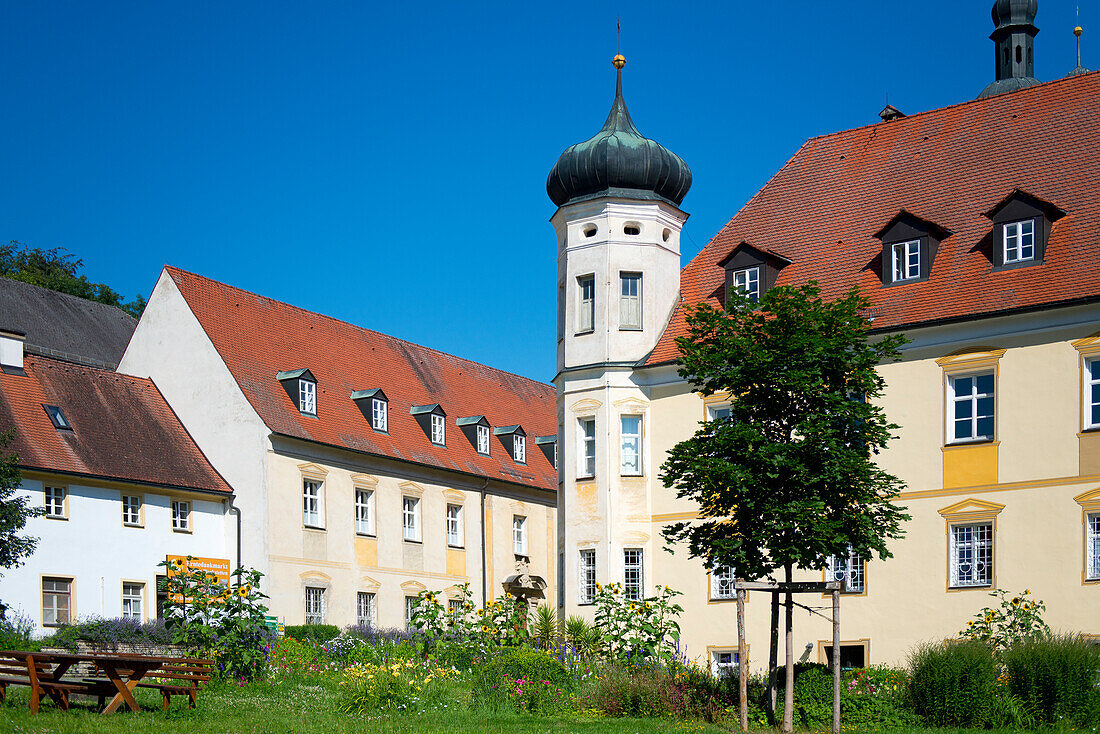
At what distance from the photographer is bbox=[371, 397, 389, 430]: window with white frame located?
43219 mm

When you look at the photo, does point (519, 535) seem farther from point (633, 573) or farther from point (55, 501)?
point (633, 573)

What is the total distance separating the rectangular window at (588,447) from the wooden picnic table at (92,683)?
1470 centimetres

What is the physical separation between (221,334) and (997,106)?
72.3ft

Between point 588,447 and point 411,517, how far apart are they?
13983 millimetres

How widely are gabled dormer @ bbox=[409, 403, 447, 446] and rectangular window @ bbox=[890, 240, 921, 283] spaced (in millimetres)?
20724

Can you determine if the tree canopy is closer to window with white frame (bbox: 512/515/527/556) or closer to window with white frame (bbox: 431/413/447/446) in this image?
window with white frame (bbox: 431/413/447/446)

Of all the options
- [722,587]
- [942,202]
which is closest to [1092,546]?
[722,587]

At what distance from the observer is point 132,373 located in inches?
1623

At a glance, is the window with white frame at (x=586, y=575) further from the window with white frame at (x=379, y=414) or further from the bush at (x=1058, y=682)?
the window with white frame at (x=379, y=414)

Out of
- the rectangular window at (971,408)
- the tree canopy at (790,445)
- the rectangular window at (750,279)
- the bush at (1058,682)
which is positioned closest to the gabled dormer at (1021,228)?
the rectangular window at (971,408)

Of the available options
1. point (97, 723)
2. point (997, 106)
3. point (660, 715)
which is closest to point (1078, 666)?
point (660, 715)

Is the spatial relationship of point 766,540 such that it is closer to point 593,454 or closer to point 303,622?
point 593,454

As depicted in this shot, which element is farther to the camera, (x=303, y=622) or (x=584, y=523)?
(x=303, y=622)

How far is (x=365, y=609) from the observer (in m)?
41.1
